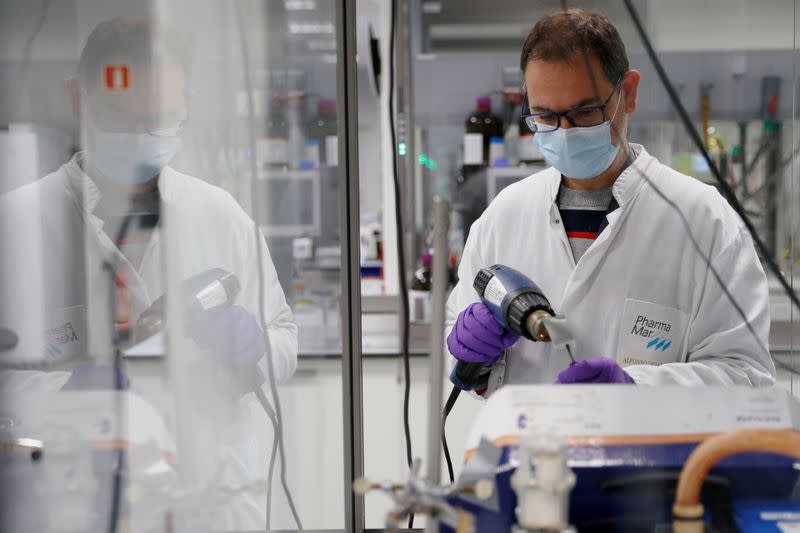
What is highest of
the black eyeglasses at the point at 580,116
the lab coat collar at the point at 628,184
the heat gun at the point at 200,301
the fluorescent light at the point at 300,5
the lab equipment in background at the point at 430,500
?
the fluorescent light at the point at 300,5

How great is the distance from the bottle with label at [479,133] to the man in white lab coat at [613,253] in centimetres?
150

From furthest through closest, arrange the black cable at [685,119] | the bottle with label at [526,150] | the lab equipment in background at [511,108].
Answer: the lab equipment in background at [511,108] < the bottle with label at [526,150] < the black cable at [685,119]

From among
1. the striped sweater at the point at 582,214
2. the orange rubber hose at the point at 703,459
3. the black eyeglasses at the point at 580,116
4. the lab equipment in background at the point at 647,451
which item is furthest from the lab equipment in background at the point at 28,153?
the striped sweater at the point at 582,214

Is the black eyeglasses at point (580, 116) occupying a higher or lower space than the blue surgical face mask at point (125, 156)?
higher

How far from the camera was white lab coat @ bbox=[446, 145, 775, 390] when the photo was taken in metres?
1.23

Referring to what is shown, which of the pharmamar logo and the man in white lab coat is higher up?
the man in white lab coat

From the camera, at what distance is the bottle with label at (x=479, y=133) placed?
9.60ft

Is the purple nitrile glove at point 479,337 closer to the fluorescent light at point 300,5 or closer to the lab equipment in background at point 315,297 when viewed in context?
the lab equipment in background at point 315,297

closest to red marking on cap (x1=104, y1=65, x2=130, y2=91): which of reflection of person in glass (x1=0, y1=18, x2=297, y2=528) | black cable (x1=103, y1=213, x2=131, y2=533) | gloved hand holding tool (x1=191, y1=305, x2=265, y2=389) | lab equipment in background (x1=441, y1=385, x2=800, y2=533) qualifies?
reflection of person in glass (x1=0, y1=18, x2=297, y2=528)

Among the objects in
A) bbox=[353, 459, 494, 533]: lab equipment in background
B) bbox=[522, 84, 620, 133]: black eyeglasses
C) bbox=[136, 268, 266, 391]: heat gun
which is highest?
bbox=[522, 84, 620, 133]: black eyeglasses

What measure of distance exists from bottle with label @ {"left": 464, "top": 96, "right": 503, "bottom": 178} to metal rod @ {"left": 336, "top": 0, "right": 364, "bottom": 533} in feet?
6.50

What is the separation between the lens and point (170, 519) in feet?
2.39

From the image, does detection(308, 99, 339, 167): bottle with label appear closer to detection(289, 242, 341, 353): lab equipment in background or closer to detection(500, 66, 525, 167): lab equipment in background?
detection(289, 242, 341, 353): lab equipment in background

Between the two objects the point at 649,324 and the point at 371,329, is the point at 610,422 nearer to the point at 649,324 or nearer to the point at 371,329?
the point at 649,324
